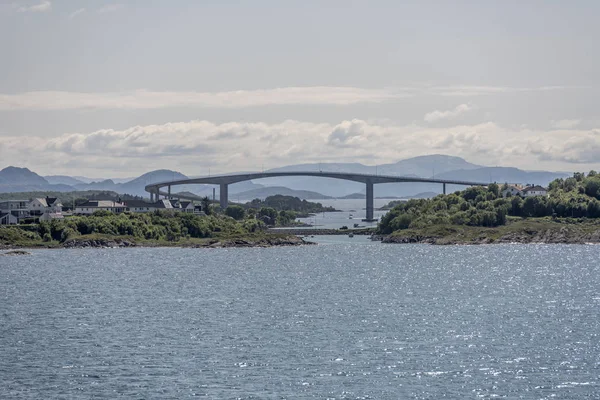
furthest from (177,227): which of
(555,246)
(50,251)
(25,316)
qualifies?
(25,316)

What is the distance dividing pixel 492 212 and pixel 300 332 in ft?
309

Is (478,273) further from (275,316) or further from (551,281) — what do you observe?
(275,316)

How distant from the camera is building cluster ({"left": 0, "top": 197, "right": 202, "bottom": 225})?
137125mm

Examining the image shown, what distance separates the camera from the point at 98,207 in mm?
152750

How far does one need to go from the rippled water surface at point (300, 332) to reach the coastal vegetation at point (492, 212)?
47721 mm

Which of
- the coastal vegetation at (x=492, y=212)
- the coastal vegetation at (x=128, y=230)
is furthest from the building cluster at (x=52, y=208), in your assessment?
the coastal vegetation at (x=492, y=212)

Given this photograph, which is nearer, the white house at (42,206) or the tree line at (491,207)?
the tree line at (491,207)

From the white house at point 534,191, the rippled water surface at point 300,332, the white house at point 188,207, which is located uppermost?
the white house at point 534,191

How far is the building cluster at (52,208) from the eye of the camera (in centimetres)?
13712

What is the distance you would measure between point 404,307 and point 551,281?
2167 cm

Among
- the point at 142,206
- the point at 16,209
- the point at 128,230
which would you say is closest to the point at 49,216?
the point at 16,209

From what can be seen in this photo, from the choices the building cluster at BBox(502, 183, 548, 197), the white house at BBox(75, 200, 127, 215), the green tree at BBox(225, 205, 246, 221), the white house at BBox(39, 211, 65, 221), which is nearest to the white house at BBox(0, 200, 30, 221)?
the white house at BBox(39, 211, 65, 221)

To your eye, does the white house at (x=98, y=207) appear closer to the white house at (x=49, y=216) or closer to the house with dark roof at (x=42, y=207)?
the house with dark roof at (x=42, y=207)

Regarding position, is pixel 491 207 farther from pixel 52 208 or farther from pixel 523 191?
pixel 52 208
